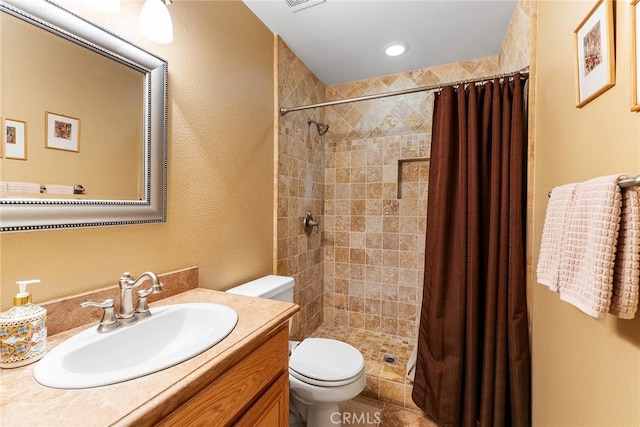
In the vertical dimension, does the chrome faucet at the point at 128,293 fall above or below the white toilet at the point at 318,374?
above

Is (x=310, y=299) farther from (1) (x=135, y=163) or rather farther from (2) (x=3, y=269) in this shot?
(2) (x=3, y=269)

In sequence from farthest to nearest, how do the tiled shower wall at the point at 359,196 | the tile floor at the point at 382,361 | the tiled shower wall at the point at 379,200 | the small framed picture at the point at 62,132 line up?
the tiled shower wall at the point at 379,200
the tiled shower wall at the point at 359,196
the tile floor at the point at 382,361
the small framed picture at the point at 62,132

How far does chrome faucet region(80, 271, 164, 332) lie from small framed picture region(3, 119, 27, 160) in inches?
16.6

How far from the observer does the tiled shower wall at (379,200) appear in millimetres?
2268

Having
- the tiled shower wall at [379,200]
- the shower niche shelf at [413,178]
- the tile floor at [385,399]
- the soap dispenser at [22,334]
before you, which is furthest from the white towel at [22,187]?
the shower niche shelf at [413,178]

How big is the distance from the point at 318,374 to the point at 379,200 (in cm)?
150

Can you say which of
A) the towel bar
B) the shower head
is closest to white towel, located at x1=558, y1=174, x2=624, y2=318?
the towel bar

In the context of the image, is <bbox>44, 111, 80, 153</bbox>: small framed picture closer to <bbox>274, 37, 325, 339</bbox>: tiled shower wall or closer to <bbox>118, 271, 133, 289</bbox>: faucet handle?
<bbox>118, 271, 133, 289</bbox>: faucet handle

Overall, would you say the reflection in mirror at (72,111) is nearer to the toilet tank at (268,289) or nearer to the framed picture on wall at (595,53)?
the toilet tank at (268,289)

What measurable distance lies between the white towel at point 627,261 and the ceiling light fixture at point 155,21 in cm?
143

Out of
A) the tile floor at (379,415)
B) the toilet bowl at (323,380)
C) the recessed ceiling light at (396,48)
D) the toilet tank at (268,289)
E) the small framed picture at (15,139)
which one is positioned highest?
the recessed ceiling light at (396,48)

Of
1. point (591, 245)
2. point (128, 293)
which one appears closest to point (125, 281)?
point (128, 293)

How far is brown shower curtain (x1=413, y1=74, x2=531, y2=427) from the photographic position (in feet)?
4.42

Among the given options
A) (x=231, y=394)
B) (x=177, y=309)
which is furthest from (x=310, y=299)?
(x=231, y=394)
